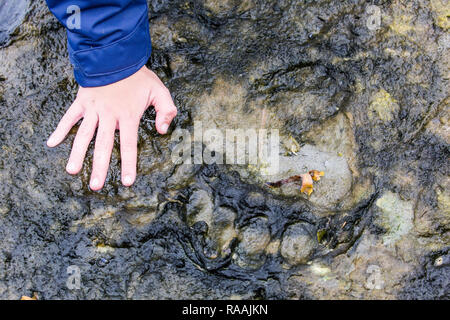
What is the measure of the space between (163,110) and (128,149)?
23 centimetres

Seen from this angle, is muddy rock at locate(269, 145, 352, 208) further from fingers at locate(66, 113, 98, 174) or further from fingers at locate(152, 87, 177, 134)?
fingers at locate(66, 113, 98, 174)

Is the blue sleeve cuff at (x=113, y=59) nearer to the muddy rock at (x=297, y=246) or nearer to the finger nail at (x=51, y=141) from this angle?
the finger nail at (x=51, y=141)

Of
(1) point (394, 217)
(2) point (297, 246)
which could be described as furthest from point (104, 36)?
(1) point (394, 217)

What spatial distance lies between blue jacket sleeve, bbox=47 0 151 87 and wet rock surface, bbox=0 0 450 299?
25 cm

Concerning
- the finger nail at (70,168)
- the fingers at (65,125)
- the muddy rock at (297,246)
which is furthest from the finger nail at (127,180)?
the muddy rock at (297,246)

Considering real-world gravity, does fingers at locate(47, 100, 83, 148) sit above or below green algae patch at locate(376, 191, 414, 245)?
above

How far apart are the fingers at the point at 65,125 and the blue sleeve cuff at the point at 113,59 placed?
0.41 feet

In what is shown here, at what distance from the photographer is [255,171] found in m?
1.79

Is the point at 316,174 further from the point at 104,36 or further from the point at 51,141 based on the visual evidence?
the point at 51,141

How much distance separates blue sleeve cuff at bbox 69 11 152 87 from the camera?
161 centimetres

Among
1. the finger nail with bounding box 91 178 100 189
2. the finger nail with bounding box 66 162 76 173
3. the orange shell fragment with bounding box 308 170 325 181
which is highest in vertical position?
the finger nail with bounding box 66 162 76 173

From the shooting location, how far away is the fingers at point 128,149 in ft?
5.79

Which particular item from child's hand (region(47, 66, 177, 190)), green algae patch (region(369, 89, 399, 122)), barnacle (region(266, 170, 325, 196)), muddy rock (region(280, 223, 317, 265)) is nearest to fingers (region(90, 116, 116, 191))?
child's hand (region(47, 66, 177, 190))

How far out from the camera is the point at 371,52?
1.88m
